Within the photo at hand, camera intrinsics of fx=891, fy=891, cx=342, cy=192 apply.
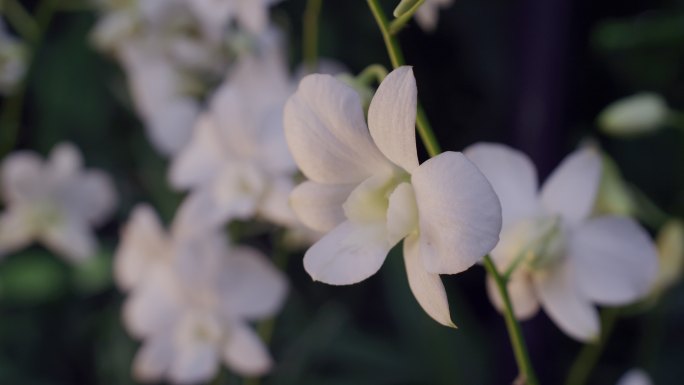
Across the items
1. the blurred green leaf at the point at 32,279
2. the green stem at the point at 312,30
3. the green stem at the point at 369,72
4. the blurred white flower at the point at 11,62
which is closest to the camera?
the green stem at the point at 369,72

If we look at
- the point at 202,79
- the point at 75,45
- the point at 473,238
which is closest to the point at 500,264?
the point at 473,238

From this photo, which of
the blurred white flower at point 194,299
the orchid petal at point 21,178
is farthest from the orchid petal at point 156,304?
the orchid petal at point 21,178

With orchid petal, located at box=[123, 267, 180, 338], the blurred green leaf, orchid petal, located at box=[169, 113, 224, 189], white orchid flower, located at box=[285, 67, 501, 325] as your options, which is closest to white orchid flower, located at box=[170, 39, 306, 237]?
orchid petal, located at box=[169, 113, 224, 189]

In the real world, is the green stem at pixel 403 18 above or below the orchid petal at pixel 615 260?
above

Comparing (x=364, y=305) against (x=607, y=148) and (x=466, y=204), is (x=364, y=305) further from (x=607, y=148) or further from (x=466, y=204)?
(x=466, y=204)

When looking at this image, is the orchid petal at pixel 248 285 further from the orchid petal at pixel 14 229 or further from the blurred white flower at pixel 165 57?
the orchid petal at pixel 14 229

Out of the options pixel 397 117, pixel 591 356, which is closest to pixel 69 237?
pixel 591 356
